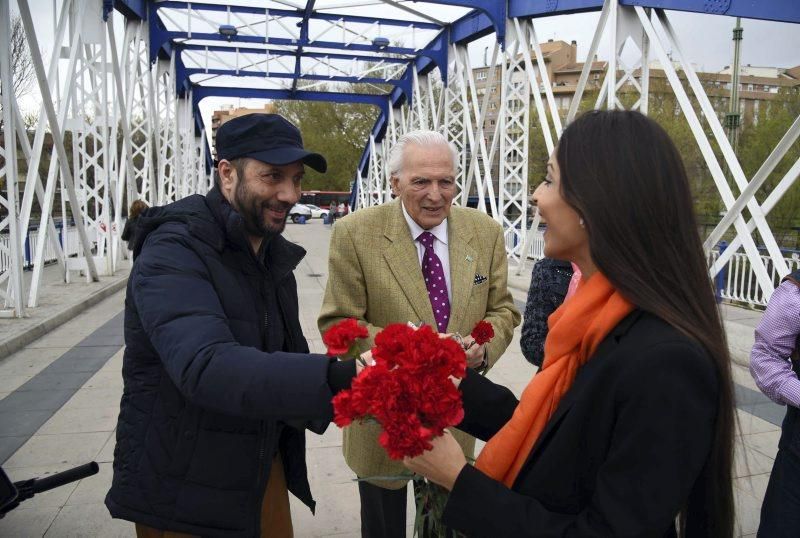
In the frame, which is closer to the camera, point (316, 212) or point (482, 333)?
point (482, 333)

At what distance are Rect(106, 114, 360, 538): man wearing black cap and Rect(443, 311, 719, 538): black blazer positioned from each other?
0.48 metres

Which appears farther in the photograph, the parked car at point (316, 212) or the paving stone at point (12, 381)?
the parked car at point (316, 212)

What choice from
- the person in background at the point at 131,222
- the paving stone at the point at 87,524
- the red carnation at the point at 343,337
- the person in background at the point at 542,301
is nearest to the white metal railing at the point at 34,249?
the person in background at the point at 131,222

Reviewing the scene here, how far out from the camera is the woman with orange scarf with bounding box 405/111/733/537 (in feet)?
3.96

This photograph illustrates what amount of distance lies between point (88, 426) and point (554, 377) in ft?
14.7

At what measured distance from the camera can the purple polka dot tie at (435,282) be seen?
2.68 metres

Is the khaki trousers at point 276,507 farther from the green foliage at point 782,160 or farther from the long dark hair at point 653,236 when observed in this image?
the green foliage at point 782,160

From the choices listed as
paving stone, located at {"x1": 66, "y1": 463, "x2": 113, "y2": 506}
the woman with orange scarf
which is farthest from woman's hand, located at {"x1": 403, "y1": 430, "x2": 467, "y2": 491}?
paving stone, located at {"x1": 66, "y1": 463, "x2": 113, "y2": 506}

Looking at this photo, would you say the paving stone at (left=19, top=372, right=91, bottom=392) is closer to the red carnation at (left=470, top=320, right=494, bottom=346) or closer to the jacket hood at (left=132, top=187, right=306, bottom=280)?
the jacket hood at (left=132, top=187, right=306, bottom=280)

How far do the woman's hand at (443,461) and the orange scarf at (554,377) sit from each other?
136 mm

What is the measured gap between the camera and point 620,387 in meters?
1.24

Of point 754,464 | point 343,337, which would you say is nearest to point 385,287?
point 343,337

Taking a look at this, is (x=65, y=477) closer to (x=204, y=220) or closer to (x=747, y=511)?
(x=204, y=220)

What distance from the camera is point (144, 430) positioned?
68.3 inches
